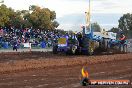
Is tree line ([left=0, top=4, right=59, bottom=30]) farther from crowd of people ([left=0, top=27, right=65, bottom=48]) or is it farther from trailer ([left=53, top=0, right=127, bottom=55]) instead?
trailer ([left=53, top=0, right=127, bottom=55])

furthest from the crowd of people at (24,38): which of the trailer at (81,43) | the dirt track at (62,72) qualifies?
the dirt track at (62,72)

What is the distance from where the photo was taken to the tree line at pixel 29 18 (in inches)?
2414

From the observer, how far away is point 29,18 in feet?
221

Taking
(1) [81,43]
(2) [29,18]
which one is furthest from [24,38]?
(2) [29,18]

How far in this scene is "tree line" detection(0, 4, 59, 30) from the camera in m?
61.3

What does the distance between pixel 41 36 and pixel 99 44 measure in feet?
43.1

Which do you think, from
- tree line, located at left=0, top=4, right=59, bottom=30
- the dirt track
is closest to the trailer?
the dirt track

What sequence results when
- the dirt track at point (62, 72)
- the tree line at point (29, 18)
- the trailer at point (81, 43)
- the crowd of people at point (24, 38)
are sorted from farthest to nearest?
the tree line at point (29, 18) < the crowd of people at point (24, 38) < the trailer at point (81, 43) < the dirt track at point (62, 72)

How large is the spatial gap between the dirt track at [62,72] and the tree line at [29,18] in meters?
35.0

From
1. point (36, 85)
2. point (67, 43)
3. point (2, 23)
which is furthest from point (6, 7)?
point (36, 85)

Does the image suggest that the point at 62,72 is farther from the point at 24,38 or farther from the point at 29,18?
the point at 29,18

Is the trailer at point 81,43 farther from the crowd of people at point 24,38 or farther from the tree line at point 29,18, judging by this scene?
the tree line at point 29,18

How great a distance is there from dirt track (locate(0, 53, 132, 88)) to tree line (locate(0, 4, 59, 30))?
35.0 m

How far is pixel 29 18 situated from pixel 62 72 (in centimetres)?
5039
